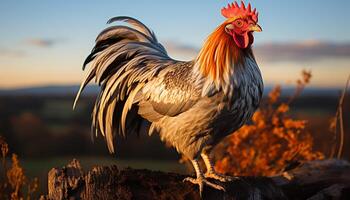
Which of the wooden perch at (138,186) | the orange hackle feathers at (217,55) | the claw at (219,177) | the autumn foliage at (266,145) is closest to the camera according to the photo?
the wooden perch at (138,186)

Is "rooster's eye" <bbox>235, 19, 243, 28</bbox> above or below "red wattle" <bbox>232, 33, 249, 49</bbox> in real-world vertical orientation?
above

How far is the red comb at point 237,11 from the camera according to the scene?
4.18m

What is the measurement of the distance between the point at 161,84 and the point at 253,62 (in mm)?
872

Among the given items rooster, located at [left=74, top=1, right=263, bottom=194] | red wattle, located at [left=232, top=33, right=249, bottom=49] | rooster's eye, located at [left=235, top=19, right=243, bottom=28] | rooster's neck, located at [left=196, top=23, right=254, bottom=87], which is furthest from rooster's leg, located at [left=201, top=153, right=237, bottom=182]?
rooster's eye, located at [left=235, top=19, right=243, bottom=28]

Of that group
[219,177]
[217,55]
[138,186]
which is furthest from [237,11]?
[138,186]

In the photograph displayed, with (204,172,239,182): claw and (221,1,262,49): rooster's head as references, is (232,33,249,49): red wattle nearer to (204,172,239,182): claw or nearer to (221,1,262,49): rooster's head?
(221,1,262,49): rooster's head

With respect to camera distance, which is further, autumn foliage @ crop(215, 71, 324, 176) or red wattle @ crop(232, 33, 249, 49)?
autumn foliage @ crop(215, 71, 324, 176)

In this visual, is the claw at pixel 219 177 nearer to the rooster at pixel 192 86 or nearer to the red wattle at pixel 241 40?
the rooster at pixel 192 86

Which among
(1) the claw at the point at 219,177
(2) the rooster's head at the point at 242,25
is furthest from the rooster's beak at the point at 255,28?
(1) the claw at the point at 219,177

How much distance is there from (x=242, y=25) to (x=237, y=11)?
17 cm

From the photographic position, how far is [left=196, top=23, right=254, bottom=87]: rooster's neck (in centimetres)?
407

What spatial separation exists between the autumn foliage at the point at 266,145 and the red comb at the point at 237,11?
2534 millimetres

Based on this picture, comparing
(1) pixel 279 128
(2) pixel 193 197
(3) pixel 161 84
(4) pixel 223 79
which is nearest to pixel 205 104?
(4) pixel 223 79

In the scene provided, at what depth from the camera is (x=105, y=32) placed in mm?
4988
